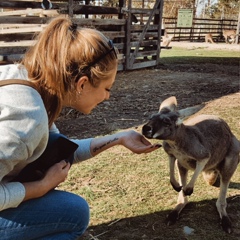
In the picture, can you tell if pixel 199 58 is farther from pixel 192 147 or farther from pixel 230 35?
pixel 192 147

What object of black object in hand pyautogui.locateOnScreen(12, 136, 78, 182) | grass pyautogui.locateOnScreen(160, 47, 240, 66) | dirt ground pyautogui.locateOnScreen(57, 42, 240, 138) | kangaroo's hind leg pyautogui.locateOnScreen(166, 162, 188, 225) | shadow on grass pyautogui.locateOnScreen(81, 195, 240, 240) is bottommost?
grass pyautogui.locateOnScreen(160, 47, 240, 66)

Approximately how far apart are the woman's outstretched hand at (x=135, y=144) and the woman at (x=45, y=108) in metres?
0.42

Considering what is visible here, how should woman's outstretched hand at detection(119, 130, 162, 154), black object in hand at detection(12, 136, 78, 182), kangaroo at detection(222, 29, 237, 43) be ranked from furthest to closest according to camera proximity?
kangaroo at detection(222, 29, 237, 43), woman's outstretched hand at detection(119, 130, 162, 154), black object in hand at detection(12, 136, 78, 182)

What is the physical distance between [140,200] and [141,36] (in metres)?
7.11

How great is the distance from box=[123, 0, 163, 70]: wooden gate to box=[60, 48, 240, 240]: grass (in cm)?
584

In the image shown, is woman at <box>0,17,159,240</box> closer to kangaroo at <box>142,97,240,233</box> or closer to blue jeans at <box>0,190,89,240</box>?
blue jeans at <box>0,190,89,240</box>

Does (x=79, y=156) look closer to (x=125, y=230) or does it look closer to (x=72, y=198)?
(x=72, y=198)

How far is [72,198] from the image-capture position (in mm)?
1588

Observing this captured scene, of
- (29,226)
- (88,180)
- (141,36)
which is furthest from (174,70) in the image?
(29,226)

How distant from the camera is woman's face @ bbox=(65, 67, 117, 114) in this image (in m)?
1.42

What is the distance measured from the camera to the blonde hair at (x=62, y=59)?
1.34 meters

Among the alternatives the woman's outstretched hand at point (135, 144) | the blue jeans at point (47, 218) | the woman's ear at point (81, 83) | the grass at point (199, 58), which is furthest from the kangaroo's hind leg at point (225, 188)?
the grass at point (199, 58)

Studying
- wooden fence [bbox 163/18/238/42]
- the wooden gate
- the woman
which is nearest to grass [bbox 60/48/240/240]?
the woman

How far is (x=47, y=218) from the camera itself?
1486 millimetres
